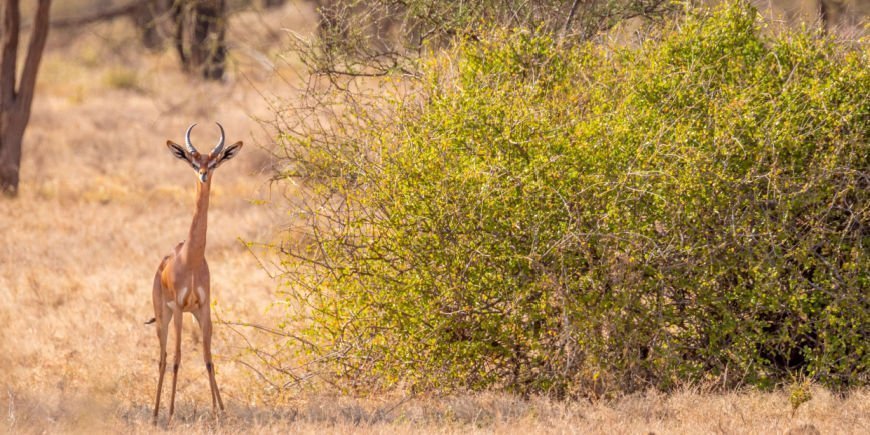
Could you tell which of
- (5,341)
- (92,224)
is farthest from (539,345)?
(92,224)

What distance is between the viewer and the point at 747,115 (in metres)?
7.09

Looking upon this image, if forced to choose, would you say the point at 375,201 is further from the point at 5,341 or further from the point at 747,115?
the point at 5,341

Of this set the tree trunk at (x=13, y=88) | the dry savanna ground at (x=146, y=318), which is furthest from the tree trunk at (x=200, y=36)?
the tree trunk at (x=13, y=88)

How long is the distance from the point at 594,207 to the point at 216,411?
2843 mm

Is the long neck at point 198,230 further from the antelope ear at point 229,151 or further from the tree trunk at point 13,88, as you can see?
the tree trunk at point 13,88

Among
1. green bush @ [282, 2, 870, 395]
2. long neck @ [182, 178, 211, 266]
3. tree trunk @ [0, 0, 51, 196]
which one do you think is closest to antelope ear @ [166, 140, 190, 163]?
long neck @ [182, 178, 211, 266]

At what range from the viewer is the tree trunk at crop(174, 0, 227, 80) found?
16.8 meters

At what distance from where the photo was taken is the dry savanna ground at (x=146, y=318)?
267 inches

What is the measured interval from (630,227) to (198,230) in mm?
2822

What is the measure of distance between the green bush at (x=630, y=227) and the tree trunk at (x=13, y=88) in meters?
9.66

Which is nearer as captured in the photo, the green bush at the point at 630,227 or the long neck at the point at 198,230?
the long neck at the point at 198,230

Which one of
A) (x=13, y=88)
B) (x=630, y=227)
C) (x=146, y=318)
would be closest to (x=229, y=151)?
(x=630, y=227)

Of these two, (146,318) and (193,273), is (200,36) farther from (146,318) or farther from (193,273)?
(193,273)

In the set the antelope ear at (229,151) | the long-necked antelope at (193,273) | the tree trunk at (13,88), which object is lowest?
the long-necked antelope at (193,273)
